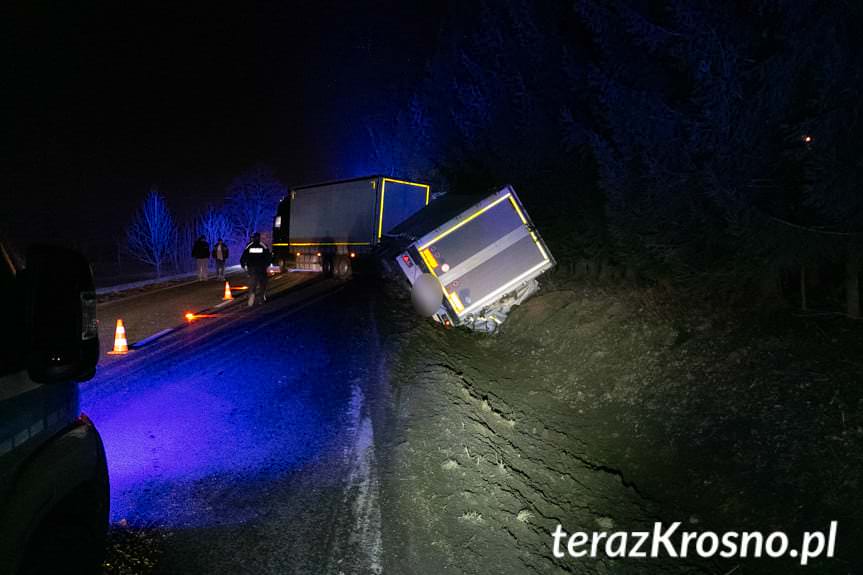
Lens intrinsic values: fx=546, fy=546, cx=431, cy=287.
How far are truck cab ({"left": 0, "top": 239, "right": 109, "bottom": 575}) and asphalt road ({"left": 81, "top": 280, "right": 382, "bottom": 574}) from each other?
1.37m

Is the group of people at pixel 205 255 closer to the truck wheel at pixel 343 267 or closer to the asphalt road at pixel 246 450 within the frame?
the truck wheel at pixel 343 267

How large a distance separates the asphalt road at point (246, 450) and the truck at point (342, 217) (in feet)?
36.6

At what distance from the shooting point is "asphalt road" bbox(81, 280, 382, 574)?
3.66 meters

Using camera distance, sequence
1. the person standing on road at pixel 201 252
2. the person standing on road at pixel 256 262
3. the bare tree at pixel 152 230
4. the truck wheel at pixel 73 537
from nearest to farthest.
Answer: the truck wheel at pixel 73 537
the person standing on road at pixel 256 262
the person standing on road at pixel 201 252
the bare tree at pixel 152 230

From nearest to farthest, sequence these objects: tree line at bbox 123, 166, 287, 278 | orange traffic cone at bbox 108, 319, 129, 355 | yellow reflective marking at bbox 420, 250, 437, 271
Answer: orange traffic cone at bbox 108, 319, 129, 355
yellow reflective marking at bbox 420, 250, 437, 271
tree line at bbox 123, 166, 287, 278

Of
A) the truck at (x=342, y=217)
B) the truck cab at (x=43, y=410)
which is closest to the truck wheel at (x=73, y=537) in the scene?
the truck cab at (x=43, y=410)

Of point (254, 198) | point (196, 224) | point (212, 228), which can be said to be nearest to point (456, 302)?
point (212, 228)

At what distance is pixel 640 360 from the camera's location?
25.3 ft

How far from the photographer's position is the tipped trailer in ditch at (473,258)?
1052 centimetres

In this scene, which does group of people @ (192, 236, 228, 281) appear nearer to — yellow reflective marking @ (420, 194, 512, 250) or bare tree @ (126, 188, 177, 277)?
bare tree @ (126, 188, 177, 277)

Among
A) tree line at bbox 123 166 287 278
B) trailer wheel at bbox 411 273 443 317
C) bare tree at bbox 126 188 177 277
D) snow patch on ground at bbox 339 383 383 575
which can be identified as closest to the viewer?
snow patch on ground at bbox 339 383 383 575

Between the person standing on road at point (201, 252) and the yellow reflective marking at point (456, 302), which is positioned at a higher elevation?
the person standing on road at point (201, 252)

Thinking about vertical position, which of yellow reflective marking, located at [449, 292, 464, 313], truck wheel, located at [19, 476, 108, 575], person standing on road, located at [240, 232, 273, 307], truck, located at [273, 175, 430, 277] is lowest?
truck wheel, located at [19, 476, 108, 575]

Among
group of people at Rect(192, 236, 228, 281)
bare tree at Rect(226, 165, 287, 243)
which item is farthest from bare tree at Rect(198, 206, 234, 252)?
group of people at Rect(192, 236, 228, 281)
